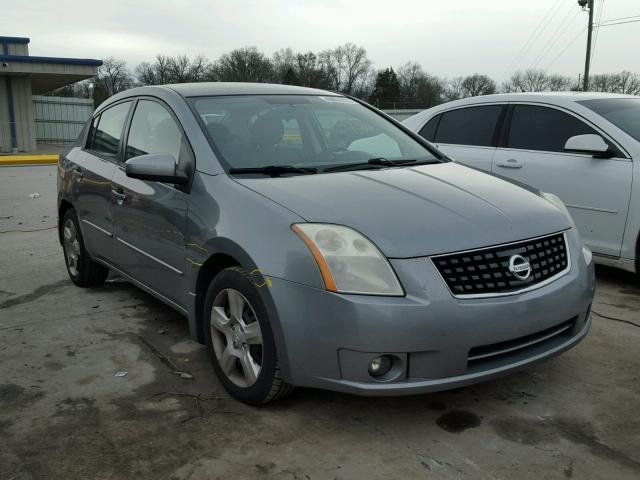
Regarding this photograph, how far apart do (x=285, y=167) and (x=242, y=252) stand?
2.19ft

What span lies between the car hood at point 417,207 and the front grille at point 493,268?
0.13 ft

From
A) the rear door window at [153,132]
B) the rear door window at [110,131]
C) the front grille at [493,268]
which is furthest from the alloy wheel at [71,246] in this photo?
the front grille at [493,268]

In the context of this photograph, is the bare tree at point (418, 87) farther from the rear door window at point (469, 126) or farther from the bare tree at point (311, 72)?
the rear door window at point (469, 126)

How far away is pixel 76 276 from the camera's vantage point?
516 cm

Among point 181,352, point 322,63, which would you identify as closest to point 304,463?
point 181,352

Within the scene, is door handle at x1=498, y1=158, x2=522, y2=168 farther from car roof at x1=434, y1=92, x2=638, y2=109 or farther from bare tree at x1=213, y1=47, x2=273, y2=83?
bare tree at x1=213, y1=47, x2=273, y2=83

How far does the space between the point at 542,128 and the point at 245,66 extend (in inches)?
3077

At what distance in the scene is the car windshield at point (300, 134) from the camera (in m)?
3.41

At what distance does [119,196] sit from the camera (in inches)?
160

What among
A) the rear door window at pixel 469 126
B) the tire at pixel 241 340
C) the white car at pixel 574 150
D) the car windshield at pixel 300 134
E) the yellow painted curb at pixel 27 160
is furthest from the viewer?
the yellow painted curb at pixel 27 160

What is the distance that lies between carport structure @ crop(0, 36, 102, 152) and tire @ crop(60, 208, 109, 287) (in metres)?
21.0

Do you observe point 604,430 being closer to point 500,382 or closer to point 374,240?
point 500,382

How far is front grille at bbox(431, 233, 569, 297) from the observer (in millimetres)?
2564

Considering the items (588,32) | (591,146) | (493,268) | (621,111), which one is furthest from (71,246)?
(588,32)
